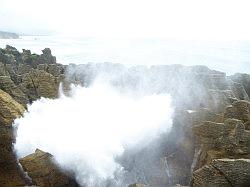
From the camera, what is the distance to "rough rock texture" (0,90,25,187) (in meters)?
20.8

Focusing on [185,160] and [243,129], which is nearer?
[243,129]

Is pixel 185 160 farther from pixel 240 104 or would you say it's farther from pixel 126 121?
pixel 126 121

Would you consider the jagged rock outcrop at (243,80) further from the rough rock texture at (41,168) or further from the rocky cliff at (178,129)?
→ the rough rock texture at (41,168)

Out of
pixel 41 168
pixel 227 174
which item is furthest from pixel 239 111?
pixel 41 168

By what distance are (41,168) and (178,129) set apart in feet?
26.0

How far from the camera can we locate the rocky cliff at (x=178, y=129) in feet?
59.1

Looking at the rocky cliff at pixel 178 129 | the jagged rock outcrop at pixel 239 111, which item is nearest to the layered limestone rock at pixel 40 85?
the rocky cliff at pixel 178 129

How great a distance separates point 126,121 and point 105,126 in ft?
5.83

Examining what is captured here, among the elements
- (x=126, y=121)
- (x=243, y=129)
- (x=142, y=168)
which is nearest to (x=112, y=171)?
(x=142, y=168)

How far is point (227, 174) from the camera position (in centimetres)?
1440

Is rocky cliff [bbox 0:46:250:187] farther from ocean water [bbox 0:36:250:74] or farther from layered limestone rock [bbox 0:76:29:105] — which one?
ocean water [bbox 0:36:250:74]

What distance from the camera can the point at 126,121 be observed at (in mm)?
28375

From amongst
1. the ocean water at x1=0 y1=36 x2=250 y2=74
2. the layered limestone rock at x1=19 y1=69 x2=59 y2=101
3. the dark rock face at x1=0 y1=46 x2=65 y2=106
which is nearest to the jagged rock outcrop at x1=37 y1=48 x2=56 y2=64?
the dark rock face at x1=0 y1=46 x2=65 y2=106

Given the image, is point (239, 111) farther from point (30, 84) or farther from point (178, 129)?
point (30, 84)
